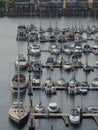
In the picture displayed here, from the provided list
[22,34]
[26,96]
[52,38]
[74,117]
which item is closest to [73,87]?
[26,96]

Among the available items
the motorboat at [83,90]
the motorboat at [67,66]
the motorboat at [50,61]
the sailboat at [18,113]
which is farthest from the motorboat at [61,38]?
the sailboat at [18,113]

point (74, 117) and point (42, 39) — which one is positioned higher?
point (74, 117)

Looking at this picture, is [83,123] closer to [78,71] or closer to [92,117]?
[92,117]

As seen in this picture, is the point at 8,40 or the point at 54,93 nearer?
the point at 54,93

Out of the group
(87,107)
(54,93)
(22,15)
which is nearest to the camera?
(87,107)

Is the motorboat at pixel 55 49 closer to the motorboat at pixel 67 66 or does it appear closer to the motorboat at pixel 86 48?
the motorboat at pixel 86 48

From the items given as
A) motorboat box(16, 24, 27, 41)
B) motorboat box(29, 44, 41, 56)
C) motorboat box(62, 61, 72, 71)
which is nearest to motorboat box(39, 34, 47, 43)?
motorboat box(16, 24, 27, 41)

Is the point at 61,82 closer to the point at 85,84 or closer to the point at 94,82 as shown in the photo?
the point at 85,84

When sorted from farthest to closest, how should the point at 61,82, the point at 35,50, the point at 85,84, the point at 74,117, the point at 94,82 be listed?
1. the point at 35,50
2. the point at 94,82
3. the point at 61,82
4. the point at 85,84
5. the point at 74,117

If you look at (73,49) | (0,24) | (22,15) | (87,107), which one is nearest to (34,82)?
(87,107)
